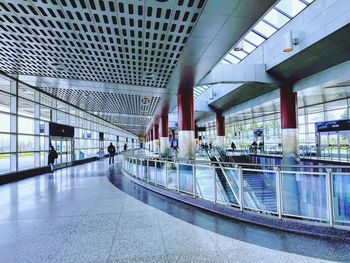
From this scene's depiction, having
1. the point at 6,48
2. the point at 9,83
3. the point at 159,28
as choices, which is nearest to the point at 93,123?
the point at 9,83

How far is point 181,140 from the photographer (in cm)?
1343

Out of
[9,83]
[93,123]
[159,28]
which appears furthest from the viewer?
[93,123]

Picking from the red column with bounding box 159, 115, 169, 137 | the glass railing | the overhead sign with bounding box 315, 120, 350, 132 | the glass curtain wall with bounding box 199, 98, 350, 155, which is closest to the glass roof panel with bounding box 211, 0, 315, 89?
the glass railing

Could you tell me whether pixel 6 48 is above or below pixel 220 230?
A: above

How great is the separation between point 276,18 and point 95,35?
10213 mm

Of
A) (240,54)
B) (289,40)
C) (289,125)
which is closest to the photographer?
(289,40)

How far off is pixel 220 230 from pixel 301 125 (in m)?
27.3

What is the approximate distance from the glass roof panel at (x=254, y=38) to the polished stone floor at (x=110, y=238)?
1258 centimetres

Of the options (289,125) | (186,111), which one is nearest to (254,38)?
(289,125)

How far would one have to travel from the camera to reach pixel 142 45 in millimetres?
7168

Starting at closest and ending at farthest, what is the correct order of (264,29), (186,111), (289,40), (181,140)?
(289,40), (186,111), (181,140), (264,29)

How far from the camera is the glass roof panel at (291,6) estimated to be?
1112cm

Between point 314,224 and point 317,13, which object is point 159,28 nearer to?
point 314,224

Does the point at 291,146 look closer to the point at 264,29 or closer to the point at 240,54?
the point at 240,54
